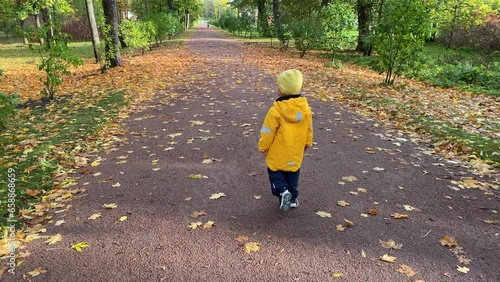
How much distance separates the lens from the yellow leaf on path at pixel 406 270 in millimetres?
2771

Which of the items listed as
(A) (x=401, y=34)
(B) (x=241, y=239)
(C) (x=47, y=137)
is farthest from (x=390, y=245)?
(A) (x=401, y=34)

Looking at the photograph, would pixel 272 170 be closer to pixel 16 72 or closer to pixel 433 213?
pixel 433 213

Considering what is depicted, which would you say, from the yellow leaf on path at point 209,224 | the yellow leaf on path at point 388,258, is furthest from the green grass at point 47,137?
the yellow leaf on path at point 388,258

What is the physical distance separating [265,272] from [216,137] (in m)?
3.44

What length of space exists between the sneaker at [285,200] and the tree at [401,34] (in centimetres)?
795

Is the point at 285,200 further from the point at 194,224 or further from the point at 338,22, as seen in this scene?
the point at 338,22

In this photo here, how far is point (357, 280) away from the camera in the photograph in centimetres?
272

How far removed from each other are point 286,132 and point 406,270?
1.57m

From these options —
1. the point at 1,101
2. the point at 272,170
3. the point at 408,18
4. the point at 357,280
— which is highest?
the point at 408,18

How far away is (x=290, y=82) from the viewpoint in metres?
3.23

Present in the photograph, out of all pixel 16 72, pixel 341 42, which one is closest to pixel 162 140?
pixel 341 42

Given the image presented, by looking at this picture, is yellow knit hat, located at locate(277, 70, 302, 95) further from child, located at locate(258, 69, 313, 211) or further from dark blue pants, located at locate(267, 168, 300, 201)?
dark blue pants, located at locate(267, 168, 300, 201)

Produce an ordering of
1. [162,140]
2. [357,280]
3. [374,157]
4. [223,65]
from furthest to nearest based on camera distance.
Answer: [223,65] → [162,140] → [374,157] → [357,280]

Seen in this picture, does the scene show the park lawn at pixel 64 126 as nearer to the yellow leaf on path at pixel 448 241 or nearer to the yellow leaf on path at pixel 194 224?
the yellow leaf on path at pixel 194 224
